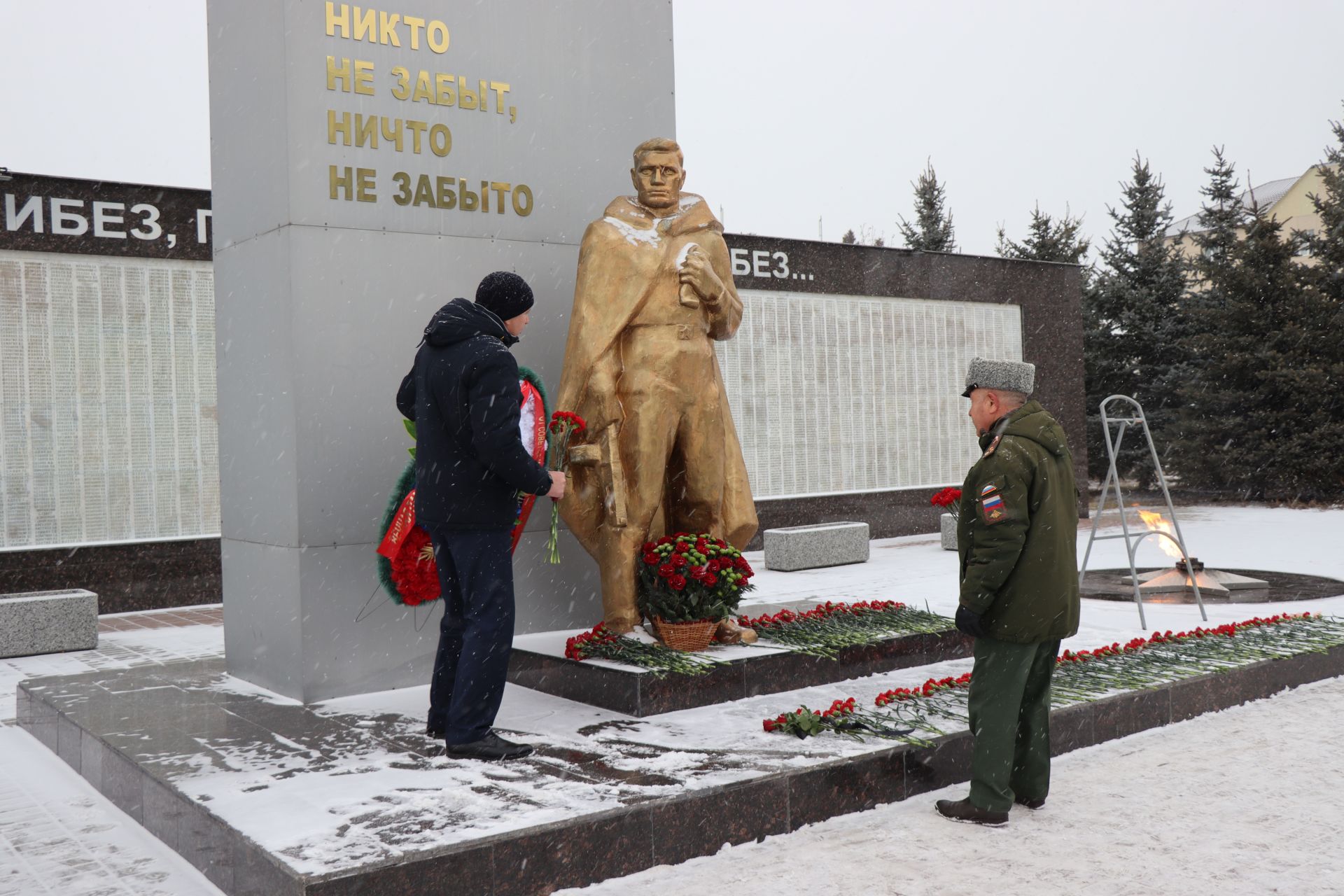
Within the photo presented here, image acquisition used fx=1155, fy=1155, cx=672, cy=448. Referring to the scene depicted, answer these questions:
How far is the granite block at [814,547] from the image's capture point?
12.2m

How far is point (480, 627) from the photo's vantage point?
4219 millimetres

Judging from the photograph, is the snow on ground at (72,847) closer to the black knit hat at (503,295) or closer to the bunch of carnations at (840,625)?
the black knit hat at (503,295)

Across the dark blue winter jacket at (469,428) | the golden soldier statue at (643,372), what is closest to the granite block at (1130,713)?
the golden soldier statue at (643,372)

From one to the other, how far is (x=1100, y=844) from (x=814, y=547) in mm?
8553

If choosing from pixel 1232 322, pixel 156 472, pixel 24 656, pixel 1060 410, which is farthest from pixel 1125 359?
pixel 24 656

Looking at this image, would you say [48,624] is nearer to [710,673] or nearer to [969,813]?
[710,673]

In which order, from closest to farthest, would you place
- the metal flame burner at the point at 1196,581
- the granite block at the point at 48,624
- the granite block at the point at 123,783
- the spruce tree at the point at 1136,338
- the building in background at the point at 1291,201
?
1. the granite block at the point at 123,783
2. the granite block at the point at 48,624
3. the metal flame burner at the point at 1196,581
4. the spruce tree at the point at 1136,338
5. the building in background at the point at 1291,201

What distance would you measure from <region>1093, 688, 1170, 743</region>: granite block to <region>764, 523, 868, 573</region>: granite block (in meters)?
6.80

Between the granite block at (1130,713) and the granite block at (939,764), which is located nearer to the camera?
the granite block at (939,764)

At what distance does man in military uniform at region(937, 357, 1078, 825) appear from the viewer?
12.8 ft

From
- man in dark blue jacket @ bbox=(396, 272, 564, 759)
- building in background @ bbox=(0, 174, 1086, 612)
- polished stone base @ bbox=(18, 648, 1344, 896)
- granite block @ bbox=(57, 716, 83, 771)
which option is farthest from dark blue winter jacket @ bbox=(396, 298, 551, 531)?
building in background @ bbox=(0, 174, 1086, 612)

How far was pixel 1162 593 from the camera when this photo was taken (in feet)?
30.5

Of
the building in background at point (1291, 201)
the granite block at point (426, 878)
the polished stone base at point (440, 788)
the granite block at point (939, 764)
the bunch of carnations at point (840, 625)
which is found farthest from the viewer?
the building in background at point (1291, 201)

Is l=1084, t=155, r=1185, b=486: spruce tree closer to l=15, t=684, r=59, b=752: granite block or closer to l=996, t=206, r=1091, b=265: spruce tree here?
l=996, t=206, r=1091, b=265: spruce tree
